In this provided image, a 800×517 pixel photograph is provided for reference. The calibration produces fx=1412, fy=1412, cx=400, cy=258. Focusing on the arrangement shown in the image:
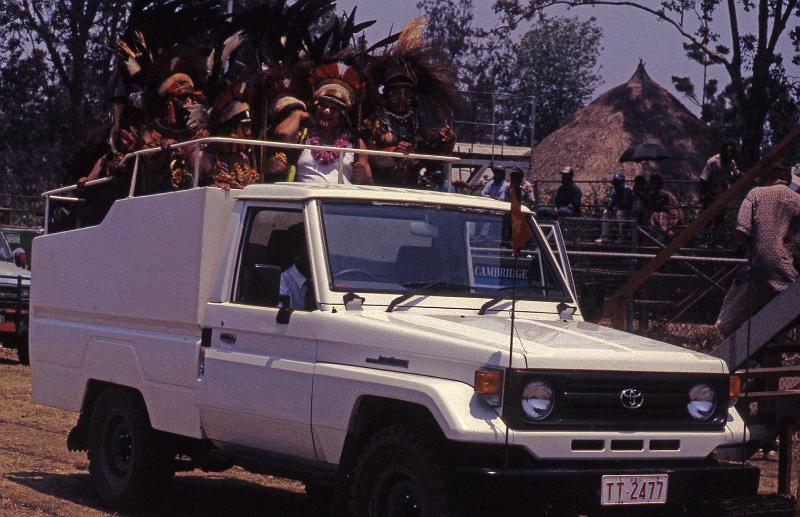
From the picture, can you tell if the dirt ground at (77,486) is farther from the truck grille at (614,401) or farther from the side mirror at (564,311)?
the truck grille at (614,401)

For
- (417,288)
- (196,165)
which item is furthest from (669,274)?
(417,288)

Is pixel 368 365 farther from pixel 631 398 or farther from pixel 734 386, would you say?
pixel 734 386

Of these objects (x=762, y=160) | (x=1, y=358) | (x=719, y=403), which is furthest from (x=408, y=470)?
(x=1, y=358)

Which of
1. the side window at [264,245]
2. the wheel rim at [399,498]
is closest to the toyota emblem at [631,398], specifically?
the wheel rim at [399,498]

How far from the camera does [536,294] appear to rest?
8227mm

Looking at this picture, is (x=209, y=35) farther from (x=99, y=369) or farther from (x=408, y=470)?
(x=408, y=470)

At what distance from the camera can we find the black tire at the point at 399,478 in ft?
21.5

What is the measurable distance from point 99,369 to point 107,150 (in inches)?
78.2

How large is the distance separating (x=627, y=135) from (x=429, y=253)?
108 feet

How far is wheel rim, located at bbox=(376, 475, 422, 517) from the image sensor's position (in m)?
6.75

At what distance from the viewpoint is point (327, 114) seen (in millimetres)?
9898

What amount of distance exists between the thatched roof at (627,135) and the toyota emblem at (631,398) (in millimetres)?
31022

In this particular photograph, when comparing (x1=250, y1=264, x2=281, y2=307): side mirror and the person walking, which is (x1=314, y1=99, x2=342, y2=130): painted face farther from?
the person walking

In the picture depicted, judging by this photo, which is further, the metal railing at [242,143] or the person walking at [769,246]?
the person walking at [769,246]
